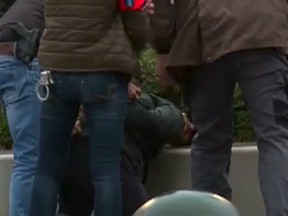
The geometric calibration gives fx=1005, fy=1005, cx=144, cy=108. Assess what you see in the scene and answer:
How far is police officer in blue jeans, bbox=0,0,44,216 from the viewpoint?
534cm

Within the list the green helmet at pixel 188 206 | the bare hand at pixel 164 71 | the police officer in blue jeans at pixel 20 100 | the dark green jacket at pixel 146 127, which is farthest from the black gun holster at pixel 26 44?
the green helmet at pixel 188 206

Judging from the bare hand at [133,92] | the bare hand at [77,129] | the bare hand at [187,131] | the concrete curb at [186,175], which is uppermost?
the bare hand at [133,92]

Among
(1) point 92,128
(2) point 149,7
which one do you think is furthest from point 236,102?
(1) point 92,128

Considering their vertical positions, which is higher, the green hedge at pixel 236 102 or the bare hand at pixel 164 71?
the bare hand at pixel 164 71

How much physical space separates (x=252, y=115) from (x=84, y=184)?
121cm

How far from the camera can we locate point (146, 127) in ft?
18.4

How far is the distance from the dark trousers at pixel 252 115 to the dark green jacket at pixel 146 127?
1.76ft

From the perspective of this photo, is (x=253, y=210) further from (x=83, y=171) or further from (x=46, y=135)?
(x=46, y=135)

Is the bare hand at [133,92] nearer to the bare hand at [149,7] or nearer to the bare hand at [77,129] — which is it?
the bare hand at [77,129]

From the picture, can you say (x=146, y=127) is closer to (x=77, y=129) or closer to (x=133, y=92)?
(x=133, y=92)

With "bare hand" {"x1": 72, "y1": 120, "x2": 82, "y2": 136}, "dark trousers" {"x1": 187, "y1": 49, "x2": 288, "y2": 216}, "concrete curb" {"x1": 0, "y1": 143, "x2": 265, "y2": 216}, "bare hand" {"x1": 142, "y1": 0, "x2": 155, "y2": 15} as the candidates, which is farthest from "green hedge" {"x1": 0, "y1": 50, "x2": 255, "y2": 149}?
"bare hand" {"x1": 142, "y1": 0, "x2": 155, "y2": 15}

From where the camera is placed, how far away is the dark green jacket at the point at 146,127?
553cm

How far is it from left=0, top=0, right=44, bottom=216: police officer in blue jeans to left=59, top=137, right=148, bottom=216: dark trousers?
0.78ft

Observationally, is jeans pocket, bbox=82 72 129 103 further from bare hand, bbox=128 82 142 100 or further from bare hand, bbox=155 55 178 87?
bare hand, bbox=128 82 142 100
